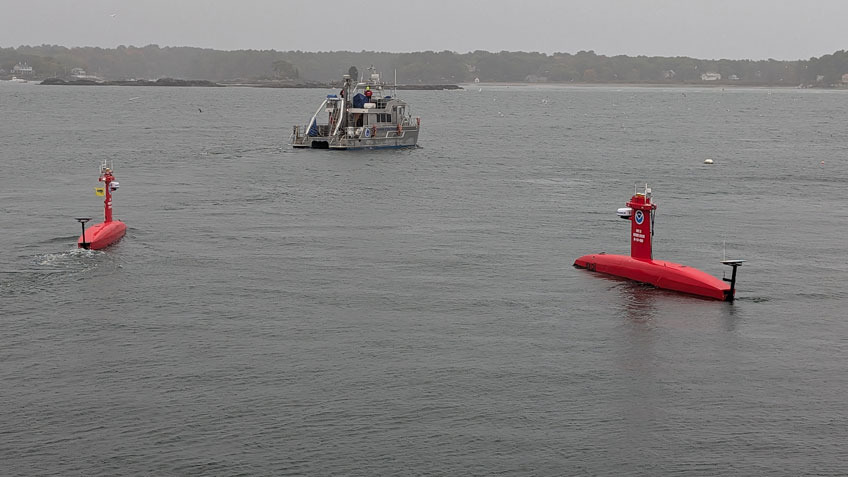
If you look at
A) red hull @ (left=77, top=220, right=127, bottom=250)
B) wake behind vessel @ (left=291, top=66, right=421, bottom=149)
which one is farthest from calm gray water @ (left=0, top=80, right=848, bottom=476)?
wake behind vessel @ (left=291, top=66, right=421, bottom=149)

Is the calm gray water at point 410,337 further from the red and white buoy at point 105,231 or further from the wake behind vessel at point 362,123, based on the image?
the wake behind vessel at point 362,123

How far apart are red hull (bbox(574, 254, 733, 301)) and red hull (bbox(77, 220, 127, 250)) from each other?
22504 millimetres

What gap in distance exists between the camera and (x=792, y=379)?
3200cm

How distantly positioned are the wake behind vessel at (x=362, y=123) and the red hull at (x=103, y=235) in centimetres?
5086

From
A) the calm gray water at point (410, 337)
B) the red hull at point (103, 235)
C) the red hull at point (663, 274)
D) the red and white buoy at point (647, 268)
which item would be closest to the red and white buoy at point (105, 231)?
the red hull at point (103, 235)

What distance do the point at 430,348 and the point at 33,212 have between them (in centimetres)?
3557

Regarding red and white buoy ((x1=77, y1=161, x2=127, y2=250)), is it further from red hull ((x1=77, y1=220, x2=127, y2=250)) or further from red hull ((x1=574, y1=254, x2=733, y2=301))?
red hull ((x1=574, y1=254, x2=733, y2=301))

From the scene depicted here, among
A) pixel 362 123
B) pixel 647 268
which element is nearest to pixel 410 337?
pixel 647 268

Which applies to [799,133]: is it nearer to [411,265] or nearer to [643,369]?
[411,265]

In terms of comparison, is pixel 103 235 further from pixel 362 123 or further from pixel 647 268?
pixel 362 123

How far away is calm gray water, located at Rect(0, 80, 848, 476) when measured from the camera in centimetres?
2648

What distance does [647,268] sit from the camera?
43.5m

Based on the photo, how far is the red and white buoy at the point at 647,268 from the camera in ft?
135

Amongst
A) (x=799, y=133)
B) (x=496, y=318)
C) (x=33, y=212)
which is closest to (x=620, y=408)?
(x=496, y=318)
